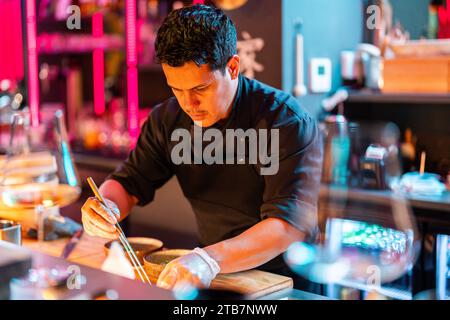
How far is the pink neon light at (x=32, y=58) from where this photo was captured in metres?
5.05

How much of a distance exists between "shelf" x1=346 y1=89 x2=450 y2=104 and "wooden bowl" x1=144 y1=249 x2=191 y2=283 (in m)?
1.97

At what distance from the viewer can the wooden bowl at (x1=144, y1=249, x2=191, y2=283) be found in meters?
1.57

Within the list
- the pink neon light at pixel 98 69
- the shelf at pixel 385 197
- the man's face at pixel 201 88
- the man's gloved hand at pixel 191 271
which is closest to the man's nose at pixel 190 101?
the man's face at pixel 201 88

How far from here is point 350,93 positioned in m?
3.58

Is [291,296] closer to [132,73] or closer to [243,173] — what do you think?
[243,173]

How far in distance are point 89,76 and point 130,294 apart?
4.63 m

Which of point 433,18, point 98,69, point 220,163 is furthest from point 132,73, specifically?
point 220,163

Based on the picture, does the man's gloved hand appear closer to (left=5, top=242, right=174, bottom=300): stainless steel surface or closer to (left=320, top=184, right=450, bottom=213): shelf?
(left=5, top=242, right=174, bottom=300): stainless steel surface

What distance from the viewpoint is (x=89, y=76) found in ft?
17.7

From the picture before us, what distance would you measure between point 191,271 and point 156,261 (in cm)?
26

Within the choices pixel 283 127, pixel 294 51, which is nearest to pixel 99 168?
pixel 294 51

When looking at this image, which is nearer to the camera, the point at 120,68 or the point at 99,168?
the point at 99,168

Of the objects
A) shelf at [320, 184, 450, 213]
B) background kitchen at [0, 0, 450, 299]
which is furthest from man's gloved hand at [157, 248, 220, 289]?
shelf at [320, 184, 450, 213]
